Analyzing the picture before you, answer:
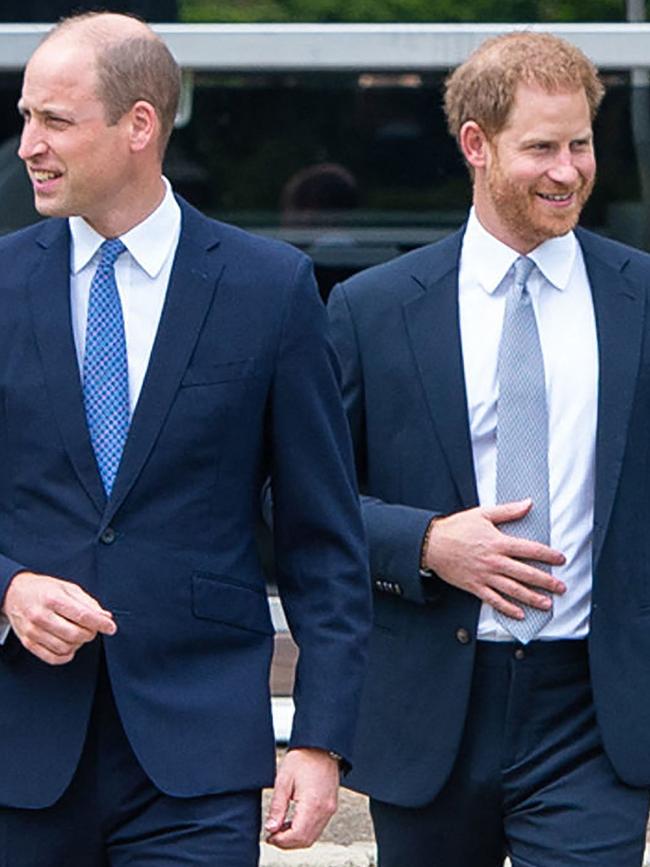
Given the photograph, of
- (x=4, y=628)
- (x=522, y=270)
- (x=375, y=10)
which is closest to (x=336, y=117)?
(x=375, y=10)

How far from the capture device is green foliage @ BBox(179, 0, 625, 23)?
646 centimetres

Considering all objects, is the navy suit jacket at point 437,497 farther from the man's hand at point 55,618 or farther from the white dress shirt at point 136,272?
the man's hand at point 55,618

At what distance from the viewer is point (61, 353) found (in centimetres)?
344

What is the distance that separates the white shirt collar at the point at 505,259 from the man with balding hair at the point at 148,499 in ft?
1.87

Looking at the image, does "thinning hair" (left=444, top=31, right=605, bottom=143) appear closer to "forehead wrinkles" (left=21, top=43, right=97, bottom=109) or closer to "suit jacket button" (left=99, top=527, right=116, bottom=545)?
"forehead wrinkles" (left=21, top=43, right=97, bottom=109)

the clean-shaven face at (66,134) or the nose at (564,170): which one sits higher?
the clean-shaven face at (66,134)

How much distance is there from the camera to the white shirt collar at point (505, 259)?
4027 mm

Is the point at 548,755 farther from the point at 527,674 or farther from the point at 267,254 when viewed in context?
the point at 267,254

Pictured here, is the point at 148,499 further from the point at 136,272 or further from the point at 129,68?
the point at 129,68

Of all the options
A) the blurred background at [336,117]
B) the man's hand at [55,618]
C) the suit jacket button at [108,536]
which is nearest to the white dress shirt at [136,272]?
the suit jacket button at [108,536]

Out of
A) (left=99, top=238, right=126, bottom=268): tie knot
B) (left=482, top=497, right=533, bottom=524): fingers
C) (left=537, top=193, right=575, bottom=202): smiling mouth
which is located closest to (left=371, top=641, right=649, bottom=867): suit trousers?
(left=482, top=497, right=533, bottom=524): fingers

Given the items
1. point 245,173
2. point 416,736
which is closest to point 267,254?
point 416,736

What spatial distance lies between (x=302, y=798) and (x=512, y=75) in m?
1.34

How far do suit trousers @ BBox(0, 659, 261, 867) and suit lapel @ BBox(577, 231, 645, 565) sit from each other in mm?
868
